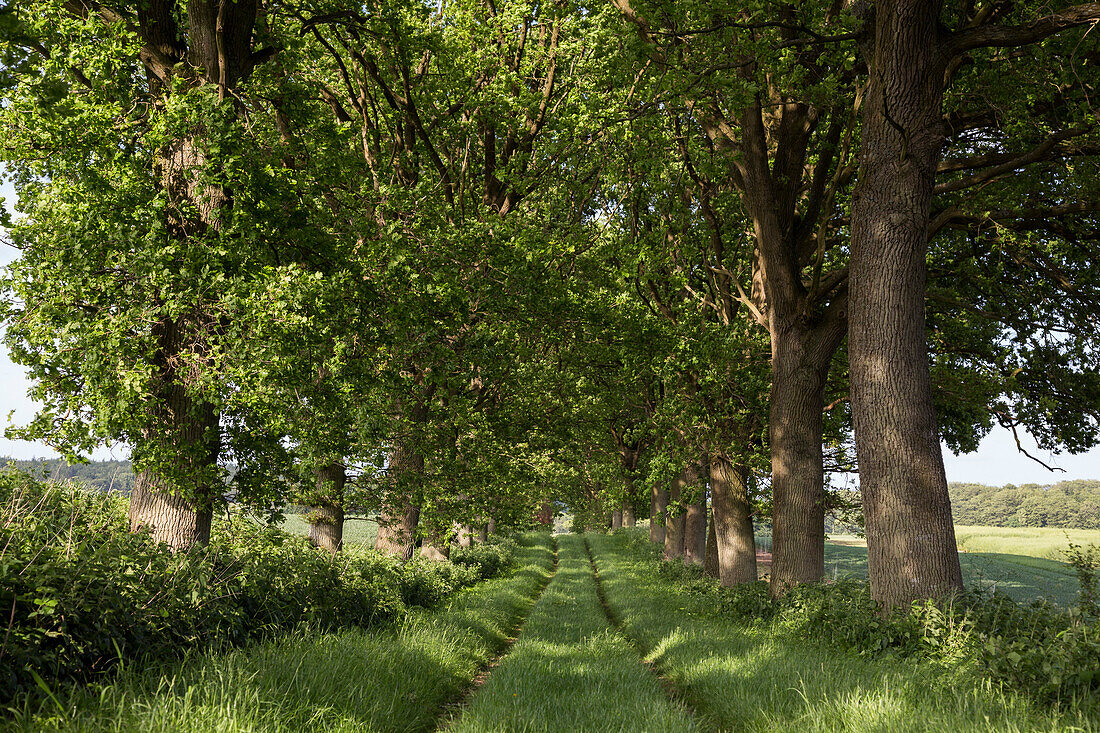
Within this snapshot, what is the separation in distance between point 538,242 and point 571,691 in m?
7.46

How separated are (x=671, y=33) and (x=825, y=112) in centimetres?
460

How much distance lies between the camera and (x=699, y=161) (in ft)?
40.4

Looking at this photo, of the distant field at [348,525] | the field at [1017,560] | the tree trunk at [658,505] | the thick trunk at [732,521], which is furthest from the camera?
the field at [1017,560]

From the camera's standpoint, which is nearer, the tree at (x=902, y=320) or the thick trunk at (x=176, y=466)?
the tree at (x=902, y=320)

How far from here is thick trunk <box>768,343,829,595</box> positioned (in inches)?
434

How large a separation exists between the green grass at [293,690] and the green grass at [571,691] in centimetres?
66

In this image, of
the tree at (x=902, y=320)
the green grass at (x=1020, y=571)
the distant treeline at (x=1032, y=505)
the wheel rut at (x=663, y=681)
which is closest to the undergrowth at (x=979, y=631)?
the tree at (x=902, y=320)

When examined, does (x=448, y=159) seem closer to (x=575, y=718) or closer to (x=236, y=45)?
(x=236, y=45)

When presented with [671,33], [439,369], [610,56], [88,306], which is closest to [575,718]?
[439,369]

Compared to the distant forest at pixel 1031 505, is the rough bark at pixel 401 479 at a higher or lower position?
higher

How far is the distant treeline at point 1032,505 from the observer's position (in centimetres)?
11025

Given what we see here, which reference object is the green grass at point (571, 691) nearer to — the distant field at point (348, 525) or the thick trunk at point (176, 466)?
the distant field at point (348, 525)

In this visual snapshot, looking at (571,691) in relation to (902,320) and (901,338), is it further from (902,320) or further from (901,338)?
(902,320)

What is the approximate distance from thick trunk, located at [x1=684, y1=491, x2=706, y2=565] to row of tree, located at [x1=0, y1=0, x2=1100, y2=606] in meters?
6.91
